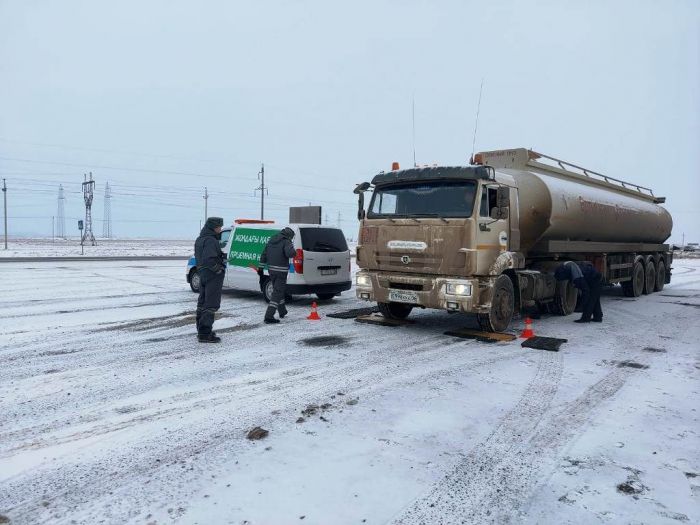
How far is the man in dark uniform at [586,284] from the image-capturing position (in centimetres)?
1040

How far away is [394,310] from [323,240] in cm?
274

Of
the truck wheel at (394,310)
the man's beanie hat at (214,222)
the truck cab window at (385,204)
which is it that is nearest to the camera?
the man's beanie hat at (214,222)

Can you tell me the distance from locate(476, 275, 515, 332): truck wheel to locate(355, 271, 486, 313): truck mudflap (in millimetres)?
334

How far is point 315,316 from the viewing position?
32.9 feet

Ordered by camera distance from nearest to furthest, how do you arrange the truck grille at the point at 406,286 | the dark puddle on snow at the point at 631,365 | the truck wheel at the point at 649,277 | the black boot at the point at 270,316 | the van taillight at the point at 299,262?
the dark puddle on snow at the point at 631,365, the truck grille at the point at 406,286, the black boot at the point at 270,316, the van taillight at the point at 299,262, the truck wheel at the point at 649,277

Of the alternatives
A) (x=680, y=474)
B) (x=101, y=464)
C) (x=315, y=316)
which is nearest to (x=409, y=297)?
(x=315, y=316)

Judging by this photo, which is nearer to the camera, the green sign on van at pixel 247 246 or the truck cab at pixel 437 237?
the truck cab at pixel 437 237

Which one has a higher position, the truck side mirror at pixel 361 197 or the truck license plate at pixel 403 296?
the truck side mirror at pixel 361 197

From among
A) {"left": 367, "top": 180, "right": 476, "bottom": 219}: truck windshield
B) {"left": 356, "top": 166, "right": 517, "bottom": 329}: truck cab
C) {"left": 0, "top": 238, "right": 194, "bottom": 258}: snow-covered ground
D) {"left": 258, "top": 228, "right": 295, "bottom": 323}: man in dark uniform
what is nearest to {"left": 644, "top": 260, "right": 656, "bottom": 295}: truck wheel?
{"left": 356, "top": 166, "right": 517, "bottom": 329}: truck cab

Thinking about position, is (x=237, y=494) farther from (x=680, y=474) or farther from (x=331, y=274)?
(x=331, y=274)

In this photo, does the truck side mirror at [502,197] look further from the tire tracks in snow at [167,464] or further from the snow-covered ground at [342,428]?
the tire tracks in snow at [167,464]

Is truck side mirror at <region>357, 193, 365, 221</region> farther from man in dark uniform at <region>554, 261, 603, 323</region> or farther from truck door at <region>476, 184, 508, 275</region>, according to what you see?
Result: man in dark uniform at <region>554, 261, 603, 323</region>

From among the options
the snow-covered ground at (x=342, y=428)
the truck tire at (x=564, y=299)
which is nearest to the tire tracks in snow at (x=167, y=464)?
the snow-covered ground at (x=342, y=428)

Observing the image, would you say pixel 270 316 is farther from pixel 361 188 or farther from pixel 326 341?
pixel 361 188
